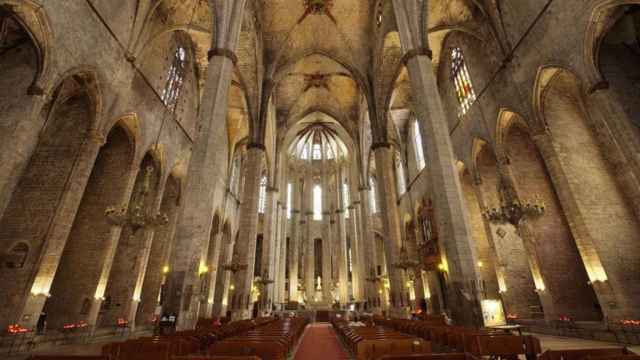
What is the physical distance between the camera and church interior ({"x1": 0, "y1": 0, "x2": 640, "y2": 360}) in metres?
8.28

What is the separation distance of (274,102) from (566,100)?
21.3 meters

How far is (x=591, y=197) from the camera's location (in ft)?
35.7

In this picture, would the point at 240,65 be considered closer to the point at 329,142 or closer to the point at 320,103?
the point at 320,103

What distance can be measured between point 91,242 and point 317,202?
24782mm

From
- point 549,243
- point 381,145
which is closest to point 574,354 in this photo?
point 549,243

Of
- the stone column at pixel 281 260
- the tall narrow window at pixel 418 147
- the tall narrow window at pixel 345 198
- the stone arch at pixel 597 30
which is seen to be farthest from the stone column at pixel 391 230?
the tall narrow window at pixel 345 198

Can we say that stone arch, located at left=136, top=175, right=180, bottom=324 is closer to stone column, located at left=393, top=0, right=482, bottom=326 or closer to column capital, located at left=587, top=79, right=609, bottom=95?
stone column, located at left=393, top=0, right=482, bottom=326

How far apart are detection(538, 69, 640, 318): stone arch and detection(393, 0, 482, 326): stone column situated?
4453 mm

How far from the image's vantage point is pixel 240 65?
20.1 meters

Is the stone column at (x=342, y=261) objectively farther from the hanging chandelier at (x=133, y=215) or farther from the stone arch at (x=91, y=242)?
the hanging chandelier at (x=133, y=215)

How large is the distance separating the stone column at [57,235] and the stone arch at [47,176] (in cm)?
10

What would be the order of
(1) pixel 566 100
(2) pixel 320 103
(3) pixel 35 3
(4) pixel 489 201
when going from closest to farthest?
(3) pixel 35 3, (1) pixel 566 100, (4) pixel 489 201, (2) pixel 320 103

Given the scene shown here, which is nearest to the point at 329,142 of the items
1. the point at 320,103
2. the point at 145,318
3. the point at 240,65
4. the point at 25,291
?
the point at 320,103

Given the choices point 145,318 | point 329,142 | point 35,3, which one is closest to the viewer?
point 35,3
